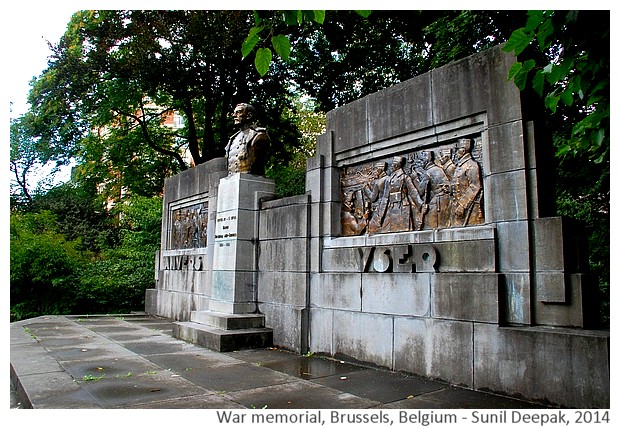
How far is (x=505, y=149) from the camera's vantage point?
587cm

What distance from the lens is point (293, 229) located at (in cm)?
880

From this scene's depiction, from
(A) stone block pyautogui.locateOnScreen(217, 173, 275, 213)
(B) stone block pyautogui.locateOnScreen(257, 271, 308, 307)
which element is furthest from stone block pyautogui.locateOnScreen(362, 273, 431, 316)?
(A) stone block pyautogui.locateOnScreen(217, 173, 275, 213)

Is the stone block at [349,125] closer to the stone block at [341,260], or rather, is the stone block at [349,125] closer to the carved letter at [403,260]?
the stone block at [341,260]

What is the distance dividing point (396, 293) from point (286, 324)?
2450 millimetres

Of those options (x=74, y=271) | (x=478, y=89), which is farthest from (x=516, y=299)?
(x=74, y=271)

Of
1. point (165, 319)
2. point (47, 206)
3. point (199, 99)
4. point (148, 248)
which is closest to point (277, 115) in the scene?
point (199, 99)

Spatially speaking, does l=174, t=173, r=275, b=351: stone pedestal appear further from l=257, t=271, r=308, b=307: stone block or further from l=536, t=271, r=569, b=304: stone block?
l=536, t=271, r=569, b=304: stone block

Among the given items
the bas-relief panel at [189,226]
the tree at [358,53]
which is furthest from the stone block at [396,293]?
the tree at [358,53]

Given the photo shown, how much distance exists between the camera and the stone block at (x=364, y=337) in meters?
6.87

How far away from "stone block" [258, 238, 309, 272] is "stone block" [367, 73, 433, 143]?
228 centimetres

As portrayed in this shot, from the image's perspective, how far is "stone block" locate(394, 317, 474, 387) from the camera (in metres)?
5.82

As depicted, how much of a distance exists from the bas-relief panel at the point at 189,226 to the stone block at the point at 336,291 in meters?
4.68
